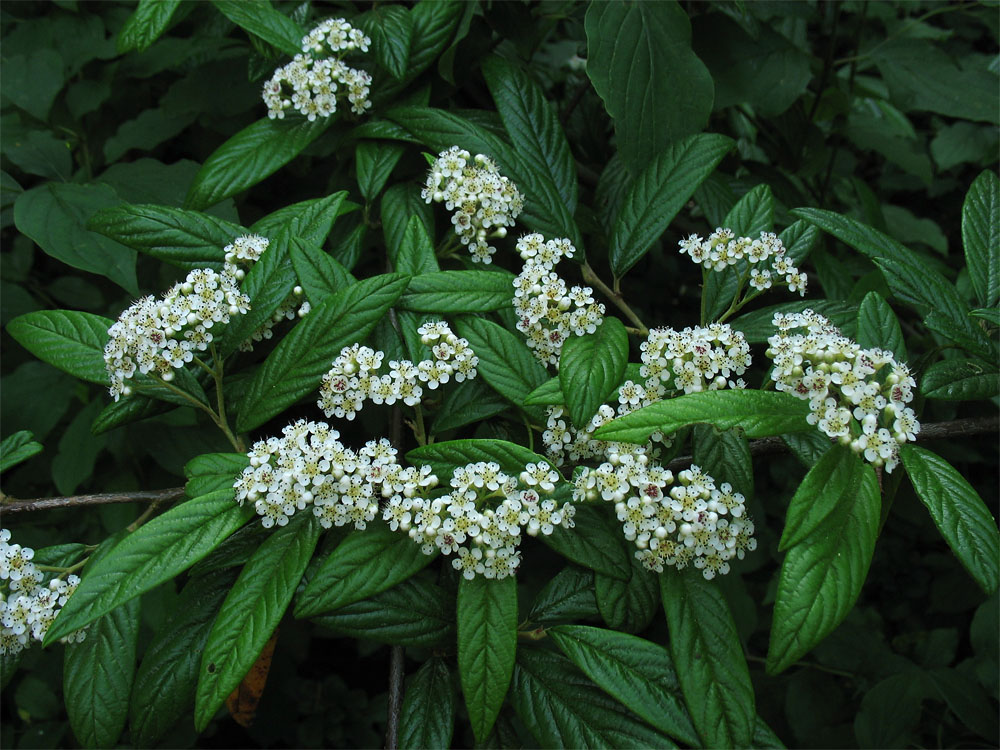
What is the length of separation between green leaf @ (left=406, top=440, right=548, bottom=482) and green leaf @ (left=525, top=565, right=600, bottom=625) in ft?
0.94

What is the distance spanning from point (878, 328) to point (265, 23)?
163 centimetres

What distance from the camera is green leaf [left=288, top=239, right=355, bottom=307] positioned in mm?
1545

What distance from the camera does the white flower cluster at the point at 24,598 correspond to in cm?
142

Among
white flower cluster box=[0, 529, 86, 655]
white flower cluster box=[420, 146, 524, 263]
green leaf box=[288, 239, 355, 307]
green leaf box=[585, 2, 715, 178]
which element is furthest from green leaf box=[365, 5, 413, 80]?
white flower cluster box=[0, 529, 86, 655]

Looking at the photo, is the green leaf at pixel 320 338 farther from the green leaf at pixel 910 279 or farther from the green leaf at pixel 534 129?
the green leaf at pixel 910 279

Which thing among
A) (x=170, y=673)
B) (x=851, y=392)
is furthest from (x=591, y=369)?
(x=170, y=673)

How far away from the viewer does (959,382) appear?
141 centimetres

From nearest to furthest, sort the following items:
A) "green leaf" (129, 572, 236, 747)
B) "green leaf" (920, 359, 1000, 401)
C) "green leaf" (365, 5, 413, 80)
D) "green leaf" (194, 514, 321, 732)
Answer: "green leaf" (194, 514, 321, 732)
"green leaf" (920, 359, 1000, 401)
"green leaf" (129, 572, 236, 747)
"green leaf" (365, 5, 413, 80)

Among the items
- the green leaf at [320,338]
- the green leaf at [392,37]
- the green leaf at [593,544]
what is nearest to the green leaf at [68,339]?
the green leaf at [320,338]

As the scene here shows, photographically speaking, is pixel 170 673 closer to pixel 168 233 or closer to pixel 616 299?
pixel 168 233

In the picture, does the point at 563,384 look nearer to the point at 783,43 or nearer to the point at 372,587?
the point at 372,587

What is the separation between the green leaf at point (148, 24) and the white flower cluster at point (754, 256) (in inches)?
54.9

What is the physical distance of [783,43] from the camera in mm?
2309

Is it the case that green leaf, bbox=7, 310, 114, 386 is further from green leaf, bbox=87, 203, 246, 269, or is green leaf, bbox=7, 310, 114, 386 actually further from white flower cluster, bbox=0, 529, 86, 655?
white flower cluster, bbox=0, 529, 86, 655
